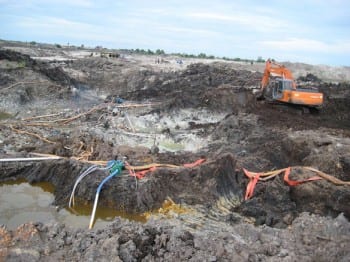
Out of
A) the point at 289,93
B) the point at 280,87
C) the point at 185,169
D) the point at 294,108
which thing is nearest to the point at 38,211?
the point at 185,169

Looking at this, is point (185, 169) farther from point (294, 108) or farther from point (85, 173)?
point (294, 108)

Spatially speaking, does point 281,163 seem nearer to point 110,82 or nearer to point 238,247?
point 238,247

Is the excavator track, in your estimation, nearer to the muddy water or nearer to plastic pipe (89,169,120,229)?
plastic pipe (89,169,120,229)

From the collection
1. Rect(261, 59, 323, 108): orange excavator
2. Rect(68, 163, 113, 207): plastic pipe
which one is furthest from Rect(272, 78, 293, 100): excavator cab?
Rect(68, 163, 113, 207): plastic pipe

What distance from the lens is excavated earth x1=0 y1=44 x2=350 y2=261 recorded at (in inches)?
220

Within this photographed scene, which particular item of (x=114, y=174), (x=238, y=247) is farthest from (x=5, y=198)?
(x=238, y=247)

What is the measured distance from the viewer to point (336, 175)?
9.79 m

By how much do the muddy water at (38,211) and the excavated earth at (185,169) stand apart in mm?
278

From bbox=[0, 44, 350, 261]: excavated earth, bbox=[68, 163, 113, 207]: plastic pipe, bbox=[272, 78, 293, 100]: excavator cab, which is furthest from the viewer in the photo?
bbox=[272, 78, 293, 100]: excavator cab

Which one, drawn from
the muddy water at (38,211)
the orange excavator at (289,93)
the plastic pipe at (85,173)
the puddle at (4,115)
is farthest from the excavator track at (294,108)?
the puddle at (4,115)

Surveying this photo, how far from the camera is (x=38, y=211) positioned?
8211mm

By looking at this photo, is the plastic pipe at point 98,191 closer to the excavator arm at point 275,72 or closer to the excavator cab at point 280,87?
the excavator cab at point 280,87

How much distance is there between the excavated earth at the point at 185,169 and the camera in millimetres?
5578

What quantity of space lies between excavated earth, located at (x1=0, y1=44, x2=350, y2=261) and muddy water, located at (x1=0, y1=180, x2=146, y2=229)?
28 centimetres
